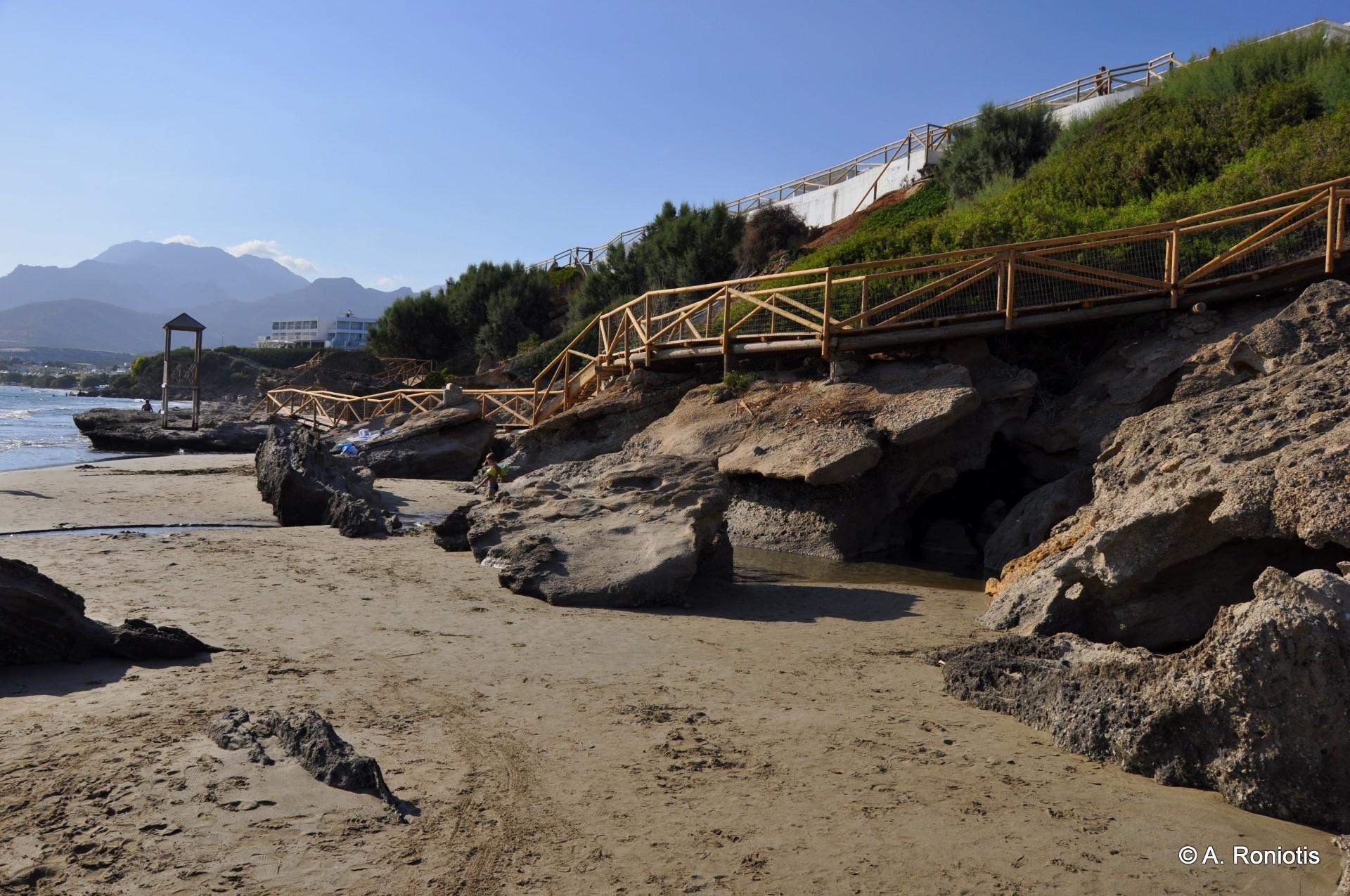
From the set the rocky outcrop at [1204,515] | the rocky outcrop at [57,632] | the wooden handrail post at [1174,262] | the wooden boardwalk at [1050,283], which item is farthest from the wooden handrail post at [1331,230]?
the rocky outcrop at [57,632]

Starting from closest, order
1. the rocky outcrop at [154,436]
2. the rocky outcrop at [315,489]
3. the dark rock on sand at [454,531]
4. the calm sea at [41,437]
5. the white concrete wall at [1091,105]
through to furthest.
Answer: the dark rock on sand at [454,531] → the rocky outcrop at [315,489] → the calm sea at [41,437] → the rocky outcrop at [154,436] → the white concrete wall at [1091,105]

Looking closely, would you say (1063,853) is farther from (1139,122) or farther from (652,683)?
(1139,122)

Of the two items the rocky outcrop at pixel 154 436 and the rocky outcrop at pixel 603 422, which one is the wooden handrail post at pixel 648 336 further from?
the rocky outcrop at pixel 154 436

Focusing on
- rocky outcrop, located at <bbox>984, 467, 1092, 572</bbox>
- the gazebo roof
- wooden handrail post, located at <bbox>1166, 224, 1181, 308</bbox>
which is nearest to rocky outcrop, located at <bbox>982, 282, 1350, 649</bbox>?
rocky outcrop, located at <bbox>984, 467, 1092, 572</bbox>

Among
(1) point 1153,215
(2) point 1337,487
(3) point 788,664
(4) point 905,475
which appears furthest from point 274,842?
(1) point 1153,215

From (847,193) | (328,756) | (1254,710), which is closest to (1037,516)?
(1254,710)

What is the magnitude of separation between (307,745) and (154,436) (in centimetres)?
2494

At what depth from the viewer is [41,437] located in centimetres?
2912

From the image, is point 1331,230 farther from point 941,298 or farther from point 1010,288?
point 941,298

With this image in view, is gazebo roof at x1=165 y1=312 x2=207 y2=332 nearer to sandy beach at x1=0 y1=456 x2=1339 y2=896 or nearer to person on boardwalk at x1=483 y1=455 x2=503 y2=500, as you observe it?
person on boardwalk at x1=483 y1=455 x2=503 y2=500

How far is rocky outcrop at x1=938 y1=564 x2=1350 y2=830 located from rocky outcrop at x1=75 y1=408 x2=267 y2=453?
24493 millimetres

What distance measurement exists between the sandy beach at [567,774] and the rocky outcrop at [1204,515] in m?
0.86

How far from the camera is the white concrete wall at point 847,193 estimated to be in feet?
105

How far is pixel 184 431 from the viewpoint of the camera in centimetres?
2675
